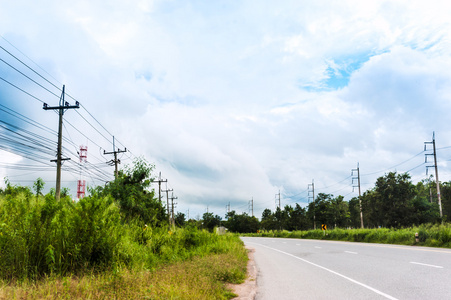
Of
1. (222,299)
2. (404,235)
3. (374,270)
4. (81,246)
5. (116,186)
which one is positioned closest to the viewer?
(222,299)

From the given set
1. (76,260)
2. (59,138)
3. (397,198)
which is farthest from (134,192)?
(397,198)

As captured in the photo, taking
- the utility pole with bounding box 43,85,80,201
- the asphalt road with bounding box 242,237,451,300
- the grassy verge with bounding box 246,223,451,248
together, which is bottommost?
the grassy verge with bounding box 246,223,451,248

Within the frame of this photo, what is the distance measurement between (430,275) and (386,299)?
3.75 meters

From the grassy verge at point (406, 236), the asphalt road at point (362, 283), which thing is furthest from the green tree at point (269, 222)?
the asphalt road at point (362, 283)

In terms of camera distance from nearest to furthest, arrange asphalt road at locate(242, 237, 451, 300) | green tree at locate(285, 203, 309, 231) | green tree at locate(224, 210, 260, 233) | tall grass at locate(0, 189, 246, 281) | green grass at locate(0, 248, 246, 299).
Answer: green grass at locate(0, 248, 246, 299), tall grass at locate(0, 189, 246, 281), asphalt road at locate(242, 237, 451, 300), green tree at locate(285, 203, 309, 231), green tree at locate(224, 210, 260, 233)

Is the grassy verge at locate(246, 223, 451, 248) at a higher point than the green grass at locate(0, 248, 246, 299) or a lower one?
lower

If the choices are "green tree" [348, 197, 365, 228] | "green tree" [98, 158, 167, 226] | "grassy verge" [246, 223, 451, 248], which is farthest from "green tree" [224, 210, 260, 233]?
"green tree" [98, 158, 167, 226]

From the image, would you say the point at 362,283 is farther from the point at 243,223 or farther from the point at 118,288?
the point at 243,223

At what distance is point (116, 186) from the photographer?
25.3 meters

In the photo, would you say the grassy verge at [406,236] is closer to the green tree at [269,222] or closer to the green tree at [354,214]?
the green tree at [269,222]

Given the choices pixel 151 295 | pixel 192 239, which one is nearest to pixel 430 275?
pixel 151 295

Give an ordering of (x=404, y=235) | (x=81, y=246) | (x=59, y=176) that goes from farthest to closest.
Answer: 1. (x=404, y=235)
2. (x=59, y=176)
3. (x=81, y=246)

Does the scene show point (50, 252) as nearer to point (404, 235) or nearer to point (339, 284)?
point (339, 284)

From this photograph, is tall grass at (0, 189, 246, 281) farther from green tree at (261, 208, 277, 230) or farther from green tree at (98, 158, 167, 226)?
green tree at (261, 208, 277, 230)
